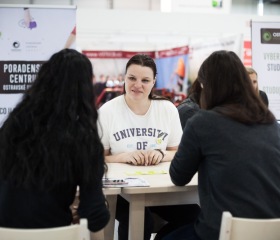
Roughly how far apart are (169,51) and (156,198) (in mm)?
5440

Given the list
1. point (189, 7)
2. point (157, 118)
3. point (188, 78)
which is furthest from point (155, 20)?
point (157, 118)

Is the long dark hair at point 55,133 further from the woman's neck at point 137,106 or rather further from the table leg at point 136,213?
the woman's neck at point 137,106

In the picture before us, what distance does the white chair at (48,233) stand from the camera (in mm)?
1114

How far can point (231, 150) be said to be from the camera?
1471 mm

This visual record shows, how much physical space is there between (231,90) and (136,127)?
1.00 metres

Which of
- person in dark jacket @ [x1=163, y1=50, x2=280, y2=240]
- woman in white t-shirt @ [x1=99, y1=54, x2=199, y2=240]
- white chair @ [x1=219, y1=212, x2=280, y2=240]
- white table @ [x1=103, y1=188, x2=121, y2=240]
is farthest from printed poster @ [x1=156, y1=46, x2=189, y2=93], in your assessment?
white chair @ [x1=219, y1=212, x2=280, y2=240]

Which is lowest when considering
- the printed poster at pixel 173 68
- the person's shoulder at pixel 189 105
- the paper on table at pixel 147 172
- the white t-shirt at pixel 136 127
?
the paper on table at pixel 147 172

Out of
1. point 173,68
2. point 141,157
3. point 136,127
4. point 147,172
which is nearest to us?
point 147,172

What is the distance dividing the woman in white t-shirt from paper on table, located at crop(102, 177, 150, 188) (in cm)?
47

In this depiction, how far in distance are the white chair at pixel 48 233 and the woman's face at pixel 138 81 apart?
4.66 feet

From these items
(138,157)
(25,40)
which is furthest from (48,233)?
(25,40)

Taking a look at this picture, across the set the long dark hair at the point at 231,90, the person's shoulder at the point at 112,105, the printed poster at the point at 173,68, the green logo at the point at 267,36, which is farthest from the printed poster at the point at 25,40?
the printed poster at the point at 173,68

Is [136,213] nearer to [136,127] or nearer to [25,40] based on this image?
[136,127]

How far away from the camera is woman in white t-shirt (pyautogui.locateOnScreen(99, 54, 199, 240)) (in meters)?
2.41
